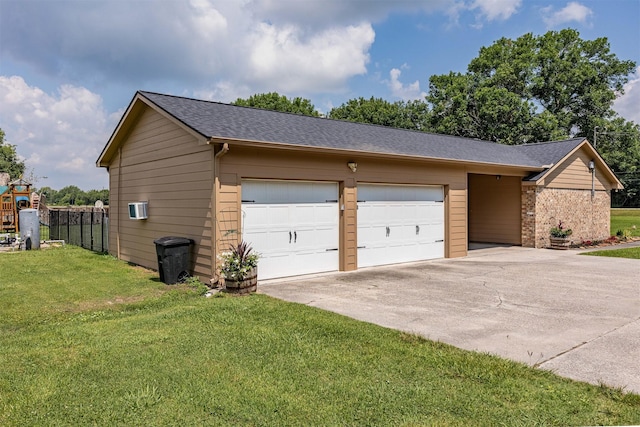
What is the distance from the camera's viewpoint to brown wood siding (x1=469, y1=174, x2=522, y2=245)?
51.2 feet

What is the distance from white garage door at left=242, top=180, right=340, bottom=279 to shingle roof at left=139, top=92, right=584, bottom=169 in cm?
101

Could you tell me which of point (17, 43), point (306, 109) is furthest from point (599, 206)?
point (306, 109)

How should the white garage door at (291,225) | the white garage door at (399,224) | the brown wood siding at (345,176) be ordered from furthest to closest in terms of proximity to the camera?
the white garage door at (399,224), the white garage door at (291,225), the brown wood siding at (345,176)

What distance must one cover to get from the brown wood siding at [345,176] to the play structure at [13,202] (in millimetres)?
15384

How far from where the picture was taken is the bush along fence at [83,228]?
1456cm

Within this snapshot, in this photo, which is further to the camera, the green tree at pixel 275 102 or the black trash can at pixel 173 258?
the green tree at pixel 275 102

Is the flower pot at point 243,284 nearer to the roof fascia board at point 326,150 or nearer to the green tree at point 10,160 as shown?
the roof fascia board at point 326,150

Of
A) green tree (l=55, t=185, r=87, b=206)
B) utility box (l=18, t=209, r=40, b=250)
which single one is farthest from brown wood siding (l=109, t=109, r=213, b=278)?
green tree (l=55, t=185, r=87, b=206)

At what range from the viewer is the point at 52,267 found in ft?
34.2

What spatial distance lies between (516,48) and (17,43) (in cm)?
3656

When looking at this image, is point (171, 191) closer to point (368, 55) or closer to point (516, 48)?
point (368, 55)

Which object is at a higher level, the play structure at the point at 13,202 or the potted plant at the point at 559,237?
the play structure at the point at 13,202

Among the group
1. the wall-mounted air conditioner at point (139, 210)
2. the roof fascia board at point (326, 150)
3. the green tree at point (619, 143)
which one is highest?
the green tree at point (619, 143)

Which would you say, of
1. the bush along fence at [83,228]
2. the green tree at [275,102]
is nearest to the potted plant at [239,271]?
the bush along fence at [83,228]
